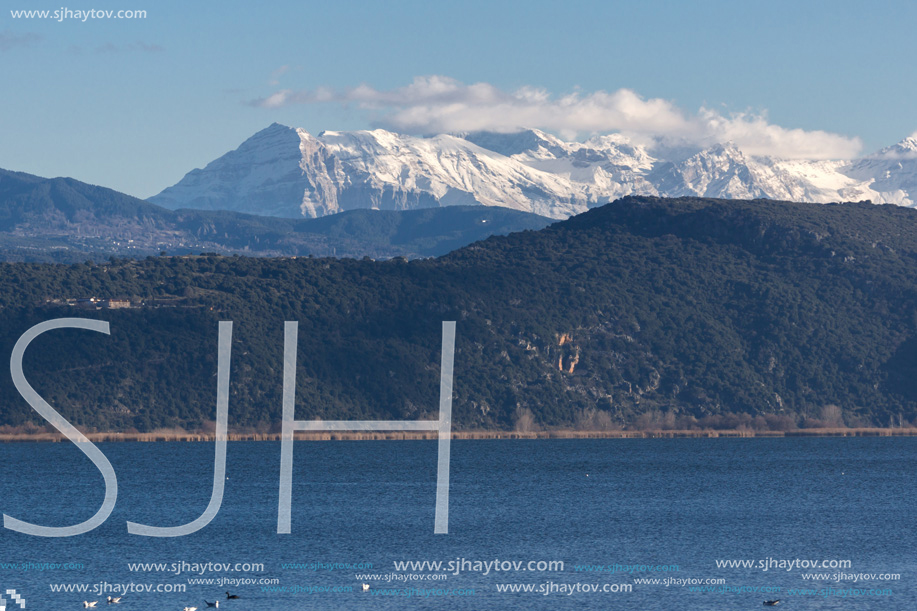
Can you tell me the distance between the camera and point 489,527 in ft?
300

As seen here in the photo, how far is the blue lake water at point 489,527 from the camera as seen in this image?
65688 mm

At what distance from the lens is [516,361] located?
19888cm

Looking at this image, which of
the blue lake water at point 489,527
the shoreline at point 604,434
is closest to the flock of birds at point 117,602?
the blue lake water at point 489,527

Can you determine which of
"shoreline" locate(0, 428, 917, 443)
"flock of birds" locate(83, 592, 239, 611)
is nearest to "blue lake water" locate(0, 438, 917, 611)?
"flock of birds" locate(83, 592, 239, 611)

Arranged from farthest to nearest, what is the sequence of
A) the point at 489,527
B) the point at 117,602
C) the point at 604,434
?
1. the point at 604,434
2. the point at 489,527
3. the point at 117,602

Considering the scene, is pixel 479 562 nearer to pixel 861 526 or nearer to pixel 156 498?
pixel 861 526

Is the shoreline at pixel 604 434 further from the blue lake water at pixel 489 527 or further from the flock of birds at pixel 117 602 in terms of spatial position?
the flock of birds at pixel 117 602

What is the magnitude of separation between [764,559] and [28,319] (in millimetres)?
132766

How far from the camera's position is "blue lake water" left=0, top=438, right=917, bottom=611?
216ft

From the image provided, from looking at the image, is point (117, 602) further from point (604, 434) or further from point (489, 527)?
point (604, 434)

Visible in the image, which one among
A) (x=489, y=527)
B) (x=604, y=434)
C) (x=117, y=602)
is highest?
(x=117, y=602)

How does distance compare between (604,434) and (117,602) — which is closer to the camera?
(117,602)

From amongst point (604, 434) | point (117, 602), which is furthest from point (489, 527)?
point (604, 434)

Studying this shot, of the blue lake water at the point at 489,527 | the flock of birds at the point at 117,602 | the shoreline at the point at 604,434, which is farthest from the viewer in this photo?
the shoreline at the point at 604,434
